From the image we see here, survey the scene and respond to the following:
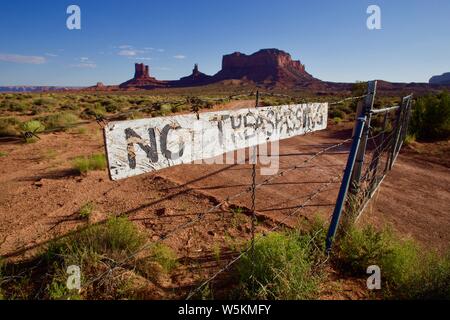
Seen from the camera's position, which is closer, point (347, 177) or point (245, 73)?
point (347, 177)

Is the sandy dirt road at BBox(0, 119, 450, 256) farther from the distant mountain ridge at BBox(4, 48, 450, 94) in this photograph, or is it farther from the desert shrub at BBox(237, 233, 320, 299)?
the distant mountain ridge at BBox(4, 48, 450, 94)

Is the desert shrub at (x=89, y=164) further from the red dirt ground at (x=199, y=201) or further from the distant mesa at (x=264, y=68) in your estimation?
the distant mesa at (x=264, y=68)

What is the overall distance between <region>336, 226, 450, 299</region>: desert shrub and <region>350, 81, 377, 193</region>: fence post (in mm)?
583

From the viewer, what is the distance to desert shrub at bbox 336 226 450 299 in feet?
8.38

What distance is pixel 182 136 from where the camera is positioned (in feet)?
5.74

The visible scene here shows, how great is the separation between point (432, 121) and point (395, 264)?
34.2 feet

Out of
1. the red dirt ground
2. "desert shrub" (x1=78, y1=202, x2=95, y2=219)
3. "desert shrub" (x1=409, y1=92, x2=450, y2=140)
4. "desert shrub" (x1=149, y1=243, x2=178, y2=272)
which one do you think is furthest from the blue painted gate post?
"desert shrub" (x1=409, y1=92, x2=450, y2=140)

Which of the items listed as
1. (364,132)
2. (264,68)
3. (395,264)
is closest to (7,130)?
(364,132)

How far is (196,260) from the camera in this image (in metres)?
3.50

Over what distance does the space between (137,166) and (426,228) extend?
4.75 metres

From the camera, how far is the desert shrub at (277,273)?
97.7 inches

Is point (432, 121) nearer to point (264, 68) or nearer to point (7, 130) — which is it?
point (7, 130)

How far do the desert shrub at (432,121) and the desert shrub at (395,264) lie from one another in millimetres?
9247

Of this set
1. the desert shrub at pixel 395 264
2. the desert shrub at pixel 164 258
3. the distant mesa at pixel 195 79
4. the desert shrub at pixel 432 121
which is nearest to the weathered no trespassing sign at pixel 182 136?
the desert shrub at pixel 395 264
